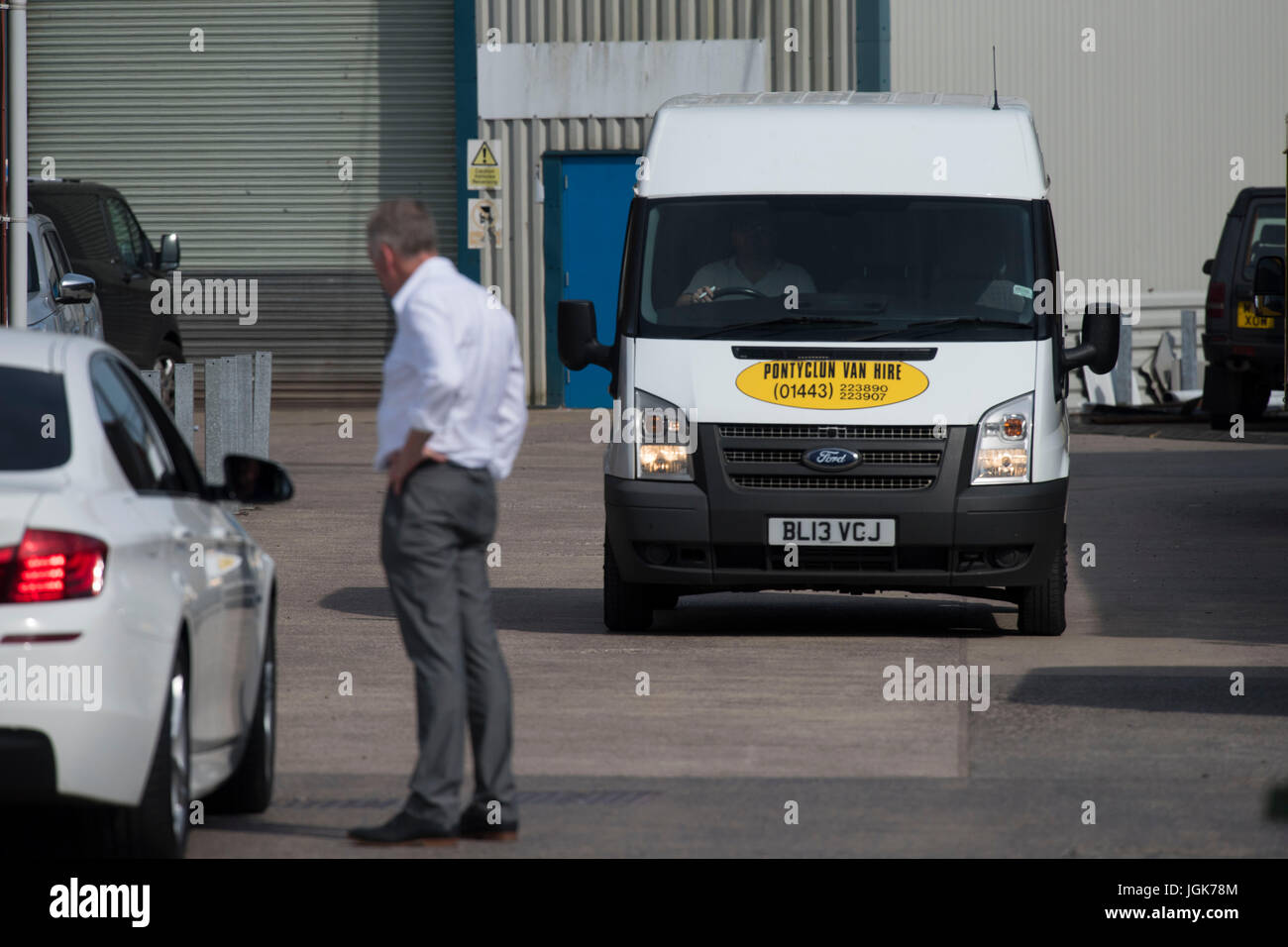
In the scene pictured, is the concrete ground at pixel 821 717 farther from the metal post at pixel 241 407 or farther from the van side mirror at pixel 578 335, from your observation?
the metal post at pixel 241 407

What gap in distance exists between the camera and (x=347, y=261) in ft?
97.2

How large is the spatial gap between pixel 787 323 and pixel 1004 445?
3.87 feet

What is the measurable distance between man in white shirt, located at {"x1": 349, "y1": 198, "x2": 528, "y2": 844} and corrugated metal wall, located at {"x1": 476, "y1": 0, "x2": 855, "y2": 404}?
2170cm

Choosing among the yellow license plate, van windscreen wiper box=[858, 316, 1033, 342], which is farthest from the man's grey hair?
the yellow license plate

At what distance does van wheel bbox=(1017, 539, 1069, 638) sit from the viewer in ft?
37.8

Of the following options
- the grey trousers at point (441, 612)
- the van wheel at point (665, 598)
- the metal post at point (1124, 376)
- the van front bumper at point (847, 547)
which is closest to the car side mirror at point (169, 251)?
the metal post at point (1124, 376)

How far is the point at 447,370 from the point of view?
6.49 meters

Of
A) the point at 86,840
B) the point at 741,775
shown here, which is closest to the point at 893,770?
the point at 741,775

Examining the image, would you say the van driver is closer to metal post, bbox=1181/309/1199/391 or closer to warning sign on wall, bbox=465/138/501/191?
warning sign on wall, bbox=465/138/501/191

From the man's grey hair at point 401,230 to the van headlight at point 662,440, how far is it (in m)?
4.67

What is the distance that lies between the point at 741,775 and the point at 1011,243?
4688 millimetres

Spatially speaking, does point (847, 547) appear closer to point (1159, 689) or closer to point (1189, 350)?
point (1159, 689)

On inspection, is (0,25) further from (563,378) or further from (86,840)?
(563,378)
